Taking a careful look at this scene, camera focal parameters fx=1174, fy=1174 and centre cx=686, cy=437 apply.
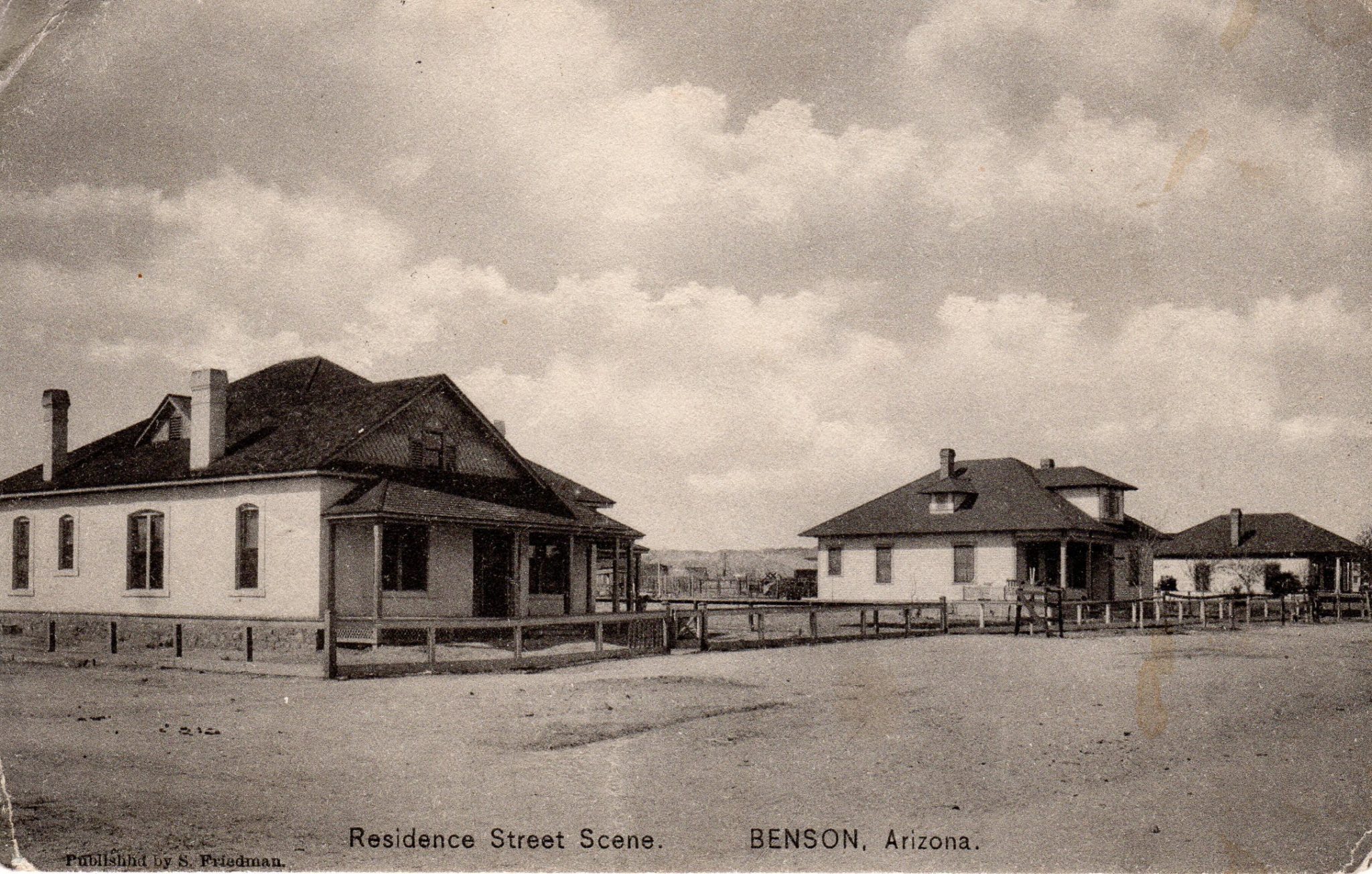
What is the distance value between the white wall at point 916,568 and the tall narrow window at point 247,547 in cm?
1982

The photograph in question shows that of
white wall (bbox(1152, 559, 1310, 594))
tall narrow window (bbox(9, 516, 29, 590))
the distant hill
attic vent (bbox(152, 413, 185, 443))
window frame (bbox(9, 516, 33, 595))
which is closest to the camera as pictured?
attic vent (bbox(152, 413, 185, 443))

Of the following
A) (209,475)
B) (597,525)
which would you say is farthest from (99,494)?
(597,525)

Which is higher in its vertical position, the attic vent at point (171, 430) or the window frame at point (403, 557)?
the attic vent at point (171, 430)

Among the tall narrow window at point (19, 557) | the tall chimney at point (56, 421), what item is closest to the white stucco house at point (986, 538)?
the tall narrow window at point (19, 557)

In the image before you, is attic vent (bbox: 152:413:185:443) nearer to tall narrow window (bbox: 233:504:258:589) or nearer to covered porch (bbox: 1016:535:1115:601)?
tall narrow window (bbox: 233:504:258:589)

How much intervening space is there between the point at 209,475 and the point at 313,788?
462 inches

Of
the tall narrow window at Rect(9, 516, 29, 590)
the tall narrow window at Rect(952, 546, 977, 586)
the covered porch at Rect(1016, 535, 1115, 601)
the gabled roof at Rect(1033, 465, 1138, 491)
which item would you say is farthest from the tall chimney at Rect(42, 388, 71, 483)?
the gabled roof at Rect(1033, 465, 1138, 491)

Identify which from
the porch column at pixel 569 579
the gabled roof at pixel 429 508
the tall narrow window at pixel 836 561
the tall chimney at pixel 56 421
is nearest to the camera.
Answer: the tall chimney at pixel 56 421

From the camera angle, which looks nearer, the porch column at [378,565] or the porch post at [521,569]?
the porch column at [378,565]

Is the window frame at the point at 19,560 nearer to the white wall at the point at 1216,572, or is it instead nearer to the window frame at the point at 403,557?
the window frame at the point at 403,557

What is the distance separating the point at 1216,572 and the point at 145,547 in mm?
36744

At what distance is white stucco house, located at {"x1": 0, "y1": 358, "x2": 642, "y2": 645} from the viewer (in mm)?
17125

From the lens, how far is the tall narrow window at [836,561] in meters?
37.8

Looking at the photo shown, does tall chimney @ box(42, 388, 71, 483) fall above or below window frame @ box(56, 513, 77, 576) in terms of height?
above
